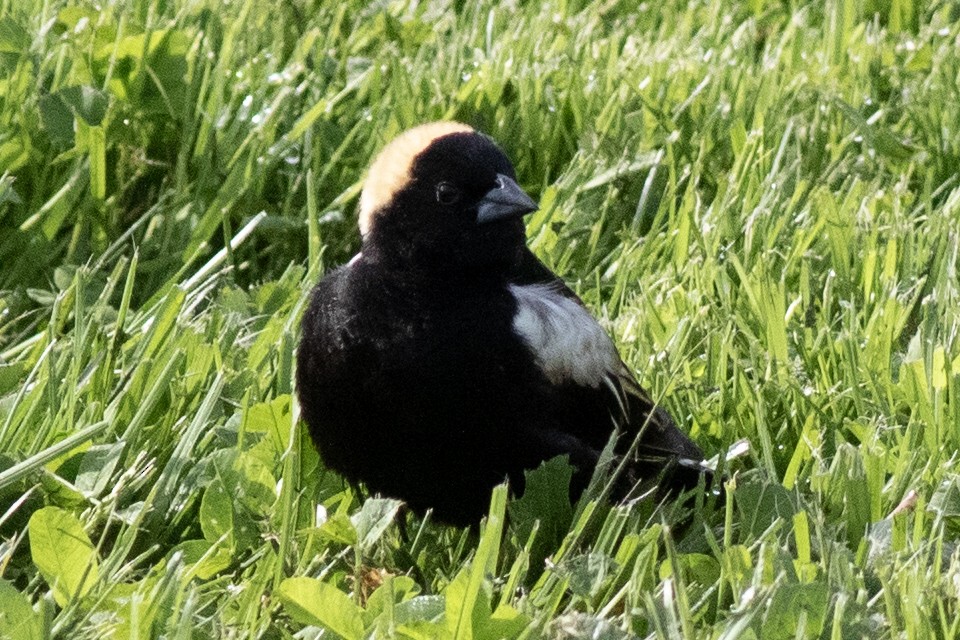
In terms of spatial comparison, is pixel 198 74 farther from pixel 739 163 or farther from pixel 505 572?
pixel 505 572

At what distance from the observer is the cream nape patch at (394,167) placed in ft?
9.73

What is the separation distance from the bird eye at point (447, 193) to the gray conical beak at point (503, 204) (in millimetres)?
49

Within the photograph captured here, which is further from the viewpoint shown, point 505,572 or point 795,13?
point 795,13

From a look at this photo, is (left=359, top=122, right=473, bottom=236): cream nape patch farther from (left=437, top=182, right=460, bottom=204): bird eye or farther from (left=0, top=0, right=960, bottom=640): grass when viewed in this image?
(left=0, top=0, right=960, bottom=640): grass

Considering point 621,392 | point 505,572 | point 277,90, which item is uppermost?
point 277,90

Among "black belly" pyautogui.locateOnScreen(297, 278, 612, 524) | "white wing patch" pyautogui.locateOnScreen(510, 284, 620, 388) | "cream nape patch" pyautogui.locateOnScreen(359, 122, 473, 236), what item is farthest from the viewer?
"cream nape patch" pyautogui.locateOnScreen(359, 122, 473, 236)

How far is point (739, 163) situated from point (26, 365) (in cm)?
202

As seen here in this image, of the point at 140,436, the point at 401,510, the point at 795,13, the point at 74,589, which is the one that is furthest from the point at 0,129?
the point at 795,13

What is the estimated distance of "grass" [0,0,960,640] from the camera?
95.7 inches

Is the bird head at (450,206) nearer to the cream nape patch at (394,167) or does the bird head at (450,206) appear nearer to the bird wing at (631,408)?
the cream nape patch at (394,167)

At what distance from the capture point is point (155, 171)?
4.01m

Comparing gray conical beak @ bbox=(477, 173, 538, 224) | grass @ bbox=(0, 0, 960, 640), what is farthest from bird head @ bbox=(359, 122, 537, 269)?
grass @ bbox=(0, 0, 960, 640)

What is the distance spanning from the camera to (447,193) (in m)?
2.92

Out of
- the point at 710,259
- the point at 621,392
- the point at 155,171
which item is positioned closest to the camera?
the point at 621,392
